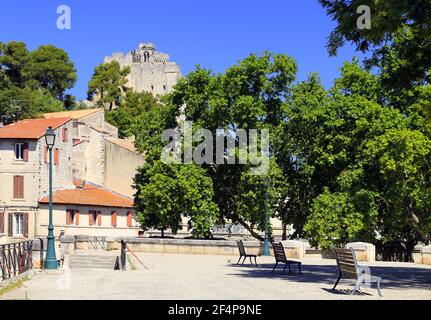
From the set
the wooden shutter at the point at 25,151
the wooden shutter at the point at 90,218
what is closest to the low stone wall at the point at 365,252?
the wooden shutter at the point at 90,218

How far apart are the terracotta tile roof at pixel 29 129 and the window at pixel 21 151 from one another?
0.63 metres

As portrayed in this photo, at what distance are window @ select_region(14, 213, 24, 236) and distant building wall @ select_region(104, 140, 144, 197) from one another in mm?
13447

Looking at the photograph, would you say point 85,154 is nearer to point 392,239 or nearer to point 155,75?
point 392,239

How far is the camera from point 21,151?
56.1 metres

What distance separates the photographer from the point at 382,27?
1650 centimetres

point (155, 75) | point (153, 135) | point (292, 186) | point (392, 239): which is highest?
point (155, 75)

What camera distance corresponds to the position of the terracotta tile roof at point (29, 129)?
5608cm

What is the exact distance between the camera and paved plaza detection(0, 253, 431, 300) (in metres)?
14.5

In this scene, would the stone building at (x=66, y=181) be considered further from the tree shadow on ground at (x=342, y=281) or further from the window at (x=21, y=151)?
the tree shadow on ground at (x=342, y=281)

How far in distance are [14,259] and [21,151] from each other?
37.4 m

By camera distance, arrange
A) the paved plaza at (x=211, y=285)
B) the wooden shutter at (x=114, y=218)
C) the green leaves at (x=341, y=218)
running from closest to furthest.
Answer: the paved plaza at (x=211, y=285) < the green leaves at (x=341, y=218) < the wooden shutter at (x=114, y=218)
